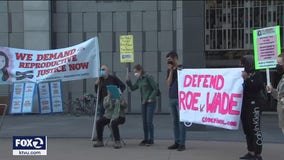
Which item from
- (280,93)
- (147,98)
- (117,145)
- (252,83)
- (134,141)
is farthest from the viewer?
(134,141)

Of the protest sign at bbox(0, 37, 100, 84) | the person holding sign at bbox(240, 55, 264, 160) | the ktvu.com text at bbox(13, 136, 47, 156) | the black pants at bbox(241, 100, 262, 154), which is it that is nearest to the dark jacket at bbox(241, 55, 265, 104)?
the person holding sign at bbox(240, 55, 264, 160)

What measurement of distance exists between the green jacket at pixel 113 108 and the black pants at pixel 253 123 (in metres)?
2.88

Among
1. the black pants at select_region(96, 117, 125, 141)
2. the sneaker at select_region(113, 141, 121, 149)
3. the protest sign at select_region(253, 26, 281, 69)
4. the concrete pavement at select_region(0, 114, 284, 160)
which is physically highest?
the protest sign at select_region(253, 26, 281, 69)

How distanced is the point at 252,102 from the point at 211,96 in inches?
34.6

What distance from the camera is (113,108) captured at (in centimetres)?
1016

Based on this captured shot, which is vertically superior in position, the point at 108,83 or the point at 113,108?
the point at 108,83

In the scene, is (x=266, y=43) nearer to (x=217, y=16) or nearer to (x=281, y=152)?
(x=281, y=152)

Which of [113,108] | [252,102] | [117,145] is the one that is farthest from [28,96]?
[252,102]

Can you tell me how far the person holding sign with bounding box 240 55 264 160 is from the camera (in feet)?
27.0

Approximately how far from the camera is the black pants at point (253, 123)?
Answer: 8234 mm

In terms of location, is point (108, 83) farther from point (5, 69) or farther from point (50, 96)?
point (5, 69)

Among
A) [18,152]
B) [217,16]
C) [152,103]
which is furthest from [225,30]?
[18,152]

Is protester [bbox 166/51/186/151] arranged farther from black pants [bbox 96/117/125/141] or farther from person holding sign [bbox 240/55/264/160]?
person holding sign [bbox 240/55/264/160]

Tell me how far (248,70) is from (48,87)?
5.04 meters
